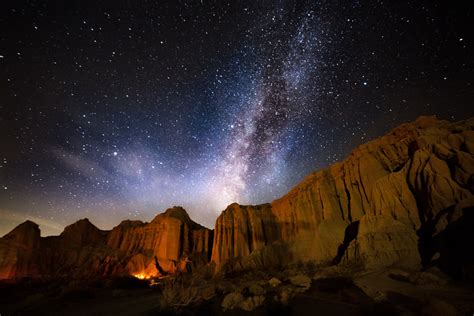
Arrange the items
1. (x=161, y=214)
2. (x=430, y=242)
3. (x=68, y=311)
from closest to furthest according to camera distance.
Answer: (x=68, y=311) < (x=430, y=242) < (x=161, y=214)

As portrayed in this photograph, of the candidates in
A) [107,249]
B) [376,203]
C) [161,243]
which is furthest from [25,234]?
[376,203]

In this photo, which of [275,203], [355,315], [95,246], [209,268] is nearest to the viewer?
[355,315]

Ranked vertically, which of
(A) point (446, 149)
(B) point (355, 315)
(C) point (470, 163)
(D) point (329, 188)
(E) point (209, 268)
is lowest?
(B) point (355, 315)

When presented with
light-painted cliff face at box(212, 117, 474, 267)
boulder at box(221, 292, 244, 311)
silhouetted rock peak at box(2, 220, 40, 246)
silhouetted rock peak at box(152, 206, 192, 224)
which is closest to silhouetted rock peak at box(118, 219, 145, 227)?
silhouetted rock peak at box(152, 206, 192, 224)

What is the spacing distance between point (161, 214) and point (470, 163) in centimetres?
6282

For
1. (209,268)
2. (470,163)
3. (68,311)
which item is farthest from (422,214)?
(209,268)

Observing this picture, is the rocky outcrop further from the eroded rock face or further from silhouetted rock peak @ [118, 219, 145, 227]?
silhouetted rock peak @ [118, 219, 145, 227]

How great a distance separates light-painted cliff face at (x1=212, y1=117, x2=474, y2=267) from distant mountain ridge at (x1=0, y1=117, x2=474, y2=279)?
0.09 metres

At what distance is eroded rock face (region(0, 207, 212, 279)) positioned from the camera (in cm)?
4956

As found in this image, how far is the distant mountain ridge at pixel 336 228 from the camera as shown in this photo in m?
18.3

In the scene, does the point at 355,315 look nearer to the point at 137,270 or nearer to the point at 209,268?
the point at 209,268

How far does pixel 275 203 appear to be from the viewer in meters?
50.5

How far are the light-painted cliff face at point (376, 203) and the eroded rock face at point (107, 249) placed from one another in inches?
544

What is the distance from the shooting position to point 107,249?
59125 mm
